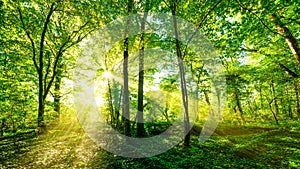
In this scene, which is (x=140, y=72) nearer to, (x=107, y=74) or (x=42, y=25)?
(x=107, y=74)

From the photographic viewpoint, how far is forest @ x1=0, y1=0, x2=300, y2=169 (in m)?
6.57

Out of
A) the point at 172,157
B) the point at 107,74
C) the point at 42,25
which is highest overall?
the point at 42,25

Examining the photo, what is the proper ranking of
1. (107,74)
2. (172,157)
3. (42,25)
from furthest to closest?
(107,74) → (42,25) → (172,157)

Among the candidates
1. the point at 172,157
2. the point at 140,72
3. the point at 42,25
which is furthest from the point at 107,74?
the point at 172,157

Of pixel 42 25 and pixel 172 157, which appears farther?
pixel 42 25

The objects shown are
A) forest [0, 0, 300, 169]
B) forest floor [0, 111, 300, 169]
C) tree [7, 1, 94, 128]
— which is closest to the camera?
forest floor [0, 111, 300, 169]

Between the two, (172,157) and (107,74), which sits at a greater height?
(107,74)

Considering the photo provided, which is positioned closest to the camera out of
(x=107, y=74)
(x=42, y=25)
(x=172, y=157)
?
(x=172, y=157)

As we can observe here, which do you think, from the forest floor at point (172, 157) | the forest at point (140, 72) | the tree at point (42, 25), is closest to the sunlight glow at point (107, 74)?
the forest at point (140, 72)

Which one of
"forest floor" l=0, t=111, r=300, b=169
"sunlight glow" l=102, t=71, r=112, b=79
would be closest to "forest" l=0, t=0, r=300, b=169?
"forest floor" l=0, t=111, r=300, b=169

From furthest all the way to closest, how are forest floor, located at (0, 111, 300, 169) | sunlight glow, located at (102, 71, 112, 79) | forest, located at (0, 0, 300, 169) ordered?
sunlight glow, located at (102, 71, 112, 79)
forest, located at (0, 0, 300, 169)
forest floor, located at (0, 111, 300, 169)

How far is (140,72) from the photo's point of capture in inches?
427

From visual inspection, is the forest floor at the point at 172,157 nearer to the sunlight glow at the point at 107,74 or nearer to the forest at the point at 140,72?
the forest at the point at 140,72

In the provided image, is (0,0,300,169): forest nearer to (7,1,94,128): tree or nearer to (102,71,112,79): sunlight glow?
(7,1,94,128): tree
